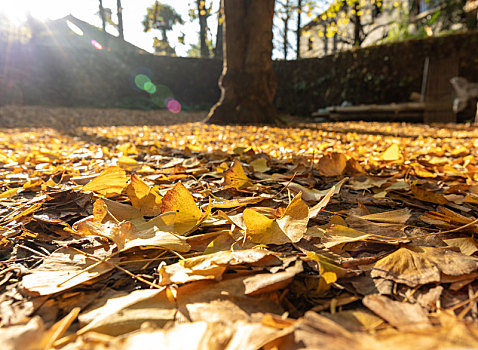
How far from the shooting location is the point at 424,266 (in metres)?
0.52

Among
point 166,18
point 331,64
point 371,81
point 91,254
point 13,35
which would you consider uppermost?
point 166,18

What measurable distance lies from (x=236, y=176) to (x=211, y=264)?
55 cm

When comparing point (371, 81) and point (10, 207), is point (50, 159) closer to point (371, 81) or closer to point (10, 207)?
point (10, 207)

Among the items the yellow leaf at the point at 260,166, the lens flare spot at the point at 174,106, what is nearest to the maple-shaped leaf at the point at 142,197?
the yellow leaf at the point at 260,166

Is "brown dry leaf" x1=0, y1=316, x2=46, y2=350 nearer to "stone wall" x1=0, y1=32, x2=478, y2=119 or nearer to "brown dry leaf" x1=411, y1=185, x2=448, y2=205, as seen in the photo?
"brown dry leaf" x1=411, y1=185, x2=448, y2=205

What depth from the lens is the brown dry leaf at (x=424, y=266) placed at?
1.62ft

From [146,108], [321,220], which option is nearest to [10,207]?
[321,220]

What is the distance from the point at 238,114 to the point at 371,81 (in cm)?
402

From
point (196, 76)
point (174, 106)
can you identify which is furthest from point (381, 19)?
point (174, 106)

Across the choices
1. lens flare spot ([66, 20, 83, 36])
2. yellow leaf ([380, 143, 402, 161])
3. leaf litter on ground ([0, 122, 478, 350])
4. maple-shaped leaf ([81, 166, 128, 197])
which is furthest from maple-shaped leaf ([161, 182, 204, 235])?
lens flare spot ([66, 20, 83, 36])

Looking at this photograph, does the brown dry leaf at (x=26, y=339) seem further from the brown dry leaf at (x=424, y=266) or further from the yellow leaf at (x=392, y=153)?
the yellow leaf at (x=392, y=153)

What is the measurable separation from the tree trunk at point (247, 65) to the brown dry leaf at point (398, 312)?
516cm

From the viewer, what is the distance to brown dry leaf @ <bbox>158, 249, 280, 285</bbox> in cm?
51

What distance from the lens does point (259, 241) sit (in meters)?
0.63
